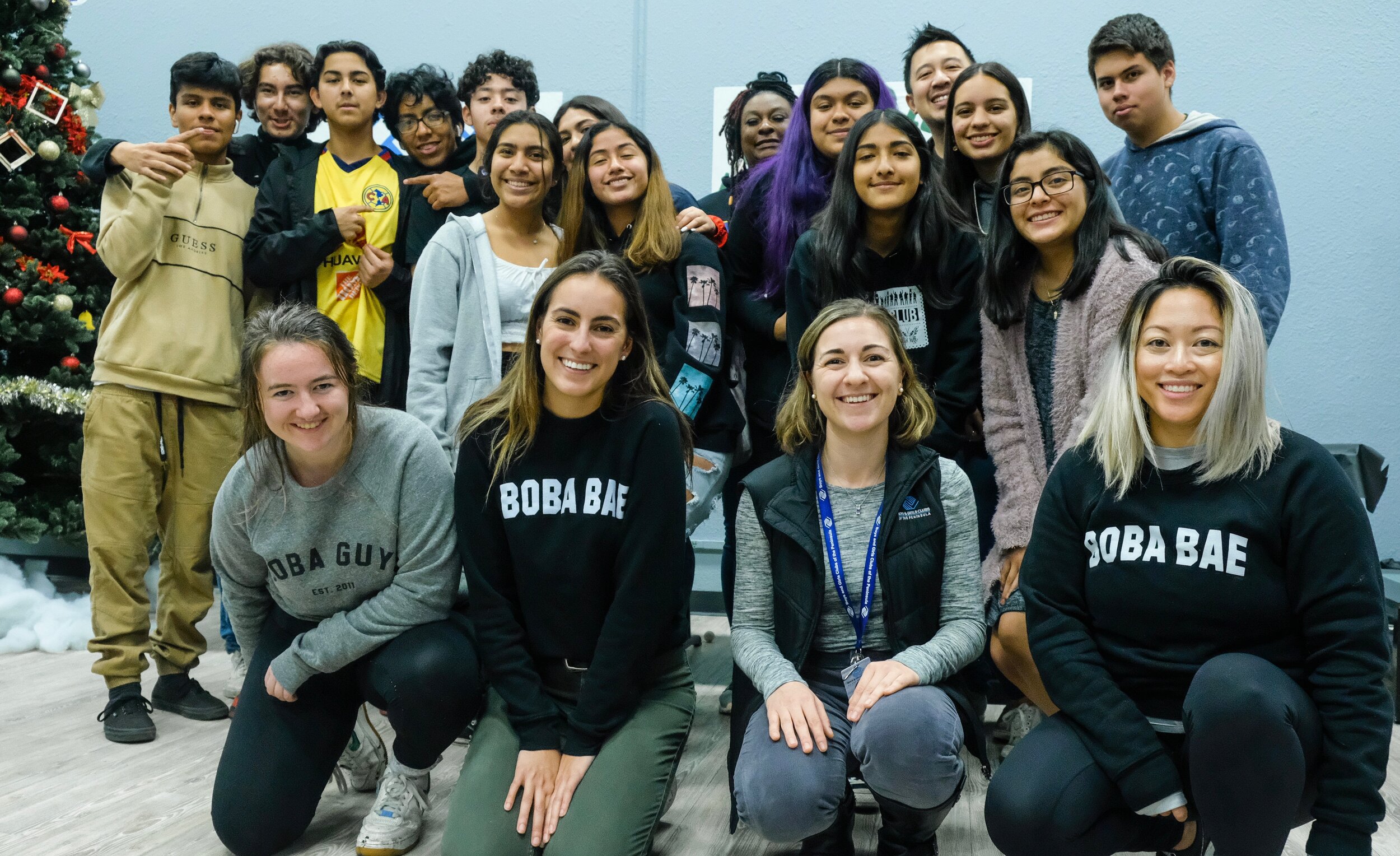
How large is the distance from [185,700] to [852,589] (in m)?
1.94

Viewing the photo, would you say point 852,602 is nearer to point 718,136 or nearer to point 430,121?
point 430,121

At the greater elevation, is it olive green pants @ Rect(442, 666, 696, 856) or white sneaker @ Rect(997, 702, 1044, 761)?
olive green pants @ Rect(442, 666, 696, 856)

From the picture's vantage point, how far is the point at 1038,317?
2102 millimetres

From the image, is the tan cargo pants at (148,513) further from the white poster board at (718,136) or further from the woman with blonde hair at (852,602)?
the white poster board at (718,136)

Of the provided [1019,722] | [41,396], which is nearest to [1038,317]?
[1019,722]

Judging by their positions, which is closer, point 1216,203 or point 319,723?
point 319,723

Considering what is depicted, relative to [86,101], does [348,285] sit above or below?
below

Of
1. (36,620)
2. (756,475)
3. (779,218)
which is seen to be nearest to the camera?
(756,475)

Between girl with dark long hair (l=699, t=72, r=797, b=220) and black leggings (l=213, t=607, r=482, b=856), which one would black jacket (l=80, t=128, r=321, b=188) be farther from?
black leggings (l=213, t=607, r=482, b=856)

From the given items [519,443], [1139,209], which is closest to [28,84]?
[519,443]

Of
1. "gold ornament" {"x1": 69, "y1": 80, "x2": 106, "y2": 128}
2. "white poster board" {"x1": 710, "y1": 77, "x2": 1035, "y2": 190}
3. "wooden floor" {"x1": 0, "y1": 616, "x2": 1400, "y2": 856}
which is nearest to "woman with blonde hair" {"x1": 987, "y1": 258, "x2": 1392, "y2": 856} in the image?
"wooden floor" {"x1": 0, "y1": 616, "x2": 1400, "y2": 856}

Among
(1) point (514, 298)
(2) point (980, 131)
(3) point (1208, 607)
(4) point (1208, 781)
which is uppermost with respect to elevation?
(2) point (980, 131)

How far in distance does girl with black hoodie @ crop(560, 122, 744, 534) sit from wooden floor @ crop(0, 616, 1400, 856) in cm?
67

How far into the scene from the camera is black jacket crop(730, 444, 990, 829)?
1.78 metres
